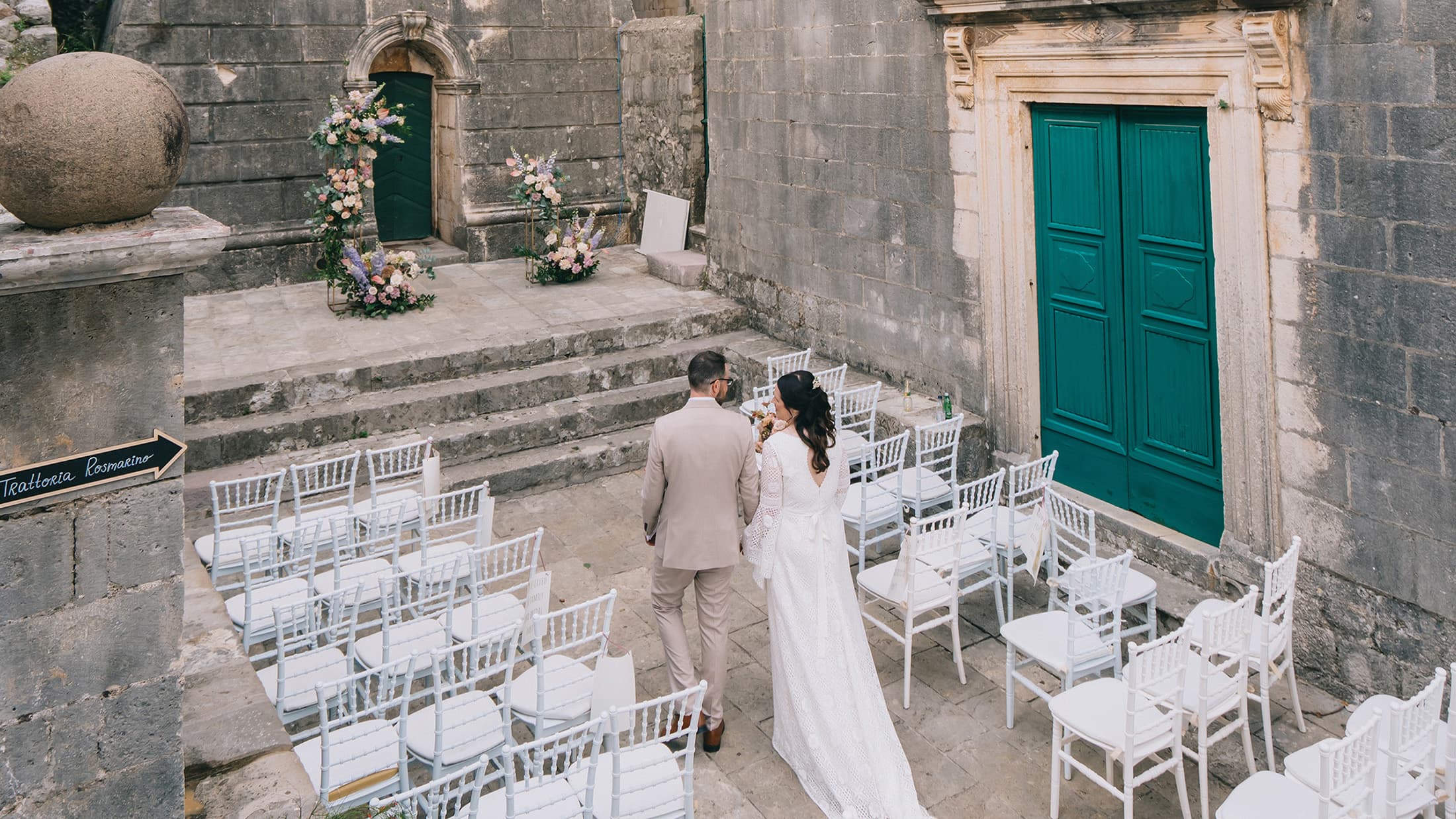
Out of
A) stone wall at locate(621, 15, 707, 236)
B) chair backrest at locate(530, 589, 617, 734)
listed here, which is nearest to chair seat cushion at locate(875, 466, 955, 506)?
chair backrest at locate(530, 589, 617, 734)

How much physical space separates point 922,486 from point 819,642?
2.40 m

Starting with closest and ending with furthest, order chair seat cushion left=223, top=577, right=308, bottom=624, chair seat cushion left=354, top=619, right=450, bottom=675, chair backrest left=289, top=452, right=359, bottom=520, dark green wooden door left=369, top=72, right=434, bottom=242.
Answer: chair seat cushion left=354, top=619, right=450, bottom=675 < chair seat cushion left=223, top=577, right=308, bottom=624 < chair backrest left=289, top=452, right=359, bottom=520 < dark green wooden door left=369, top=72, right=434, bottom=242

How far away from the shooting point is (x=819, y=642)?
486 centimetres

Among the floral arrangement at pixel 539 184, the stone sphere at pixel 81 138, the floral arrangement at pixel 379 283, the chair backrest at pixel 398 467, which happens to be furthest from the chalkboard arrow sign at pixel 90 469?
the floral arrangement at pixel 539 184

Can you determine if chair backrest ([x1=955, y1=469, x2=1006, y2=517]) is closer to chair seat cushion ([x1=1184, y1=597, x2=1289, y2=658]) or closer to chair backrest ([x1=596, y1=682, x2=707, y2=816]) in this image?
chair seat cushion ([x1=1184, y1=597, x2=1289, y2=658])

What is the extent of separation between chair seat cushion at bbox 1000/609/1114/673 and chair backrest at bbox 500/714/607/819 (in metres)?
2.06

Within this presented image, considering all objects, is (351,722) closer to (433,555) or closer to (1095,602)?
(433,555)

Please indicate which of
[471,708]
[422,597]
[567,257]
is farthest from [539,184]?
[471,708]

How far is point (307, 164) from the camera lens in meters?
11.7

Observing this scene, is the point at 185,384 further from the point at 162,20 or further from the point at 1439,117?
the point at 1439,117

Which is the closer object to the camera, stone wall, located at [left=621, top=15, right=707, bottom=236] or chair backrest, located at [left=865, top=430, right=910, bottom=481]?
chair backrest, located at [left=865, top=430, right=910, bottom=481]

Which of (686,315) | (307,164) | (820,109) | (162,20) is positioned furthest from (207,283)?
(820,109)

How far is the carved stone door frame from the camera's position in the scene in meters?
5.66

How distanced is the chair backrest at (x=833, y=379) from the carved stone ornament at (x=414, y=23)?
20.0ft
